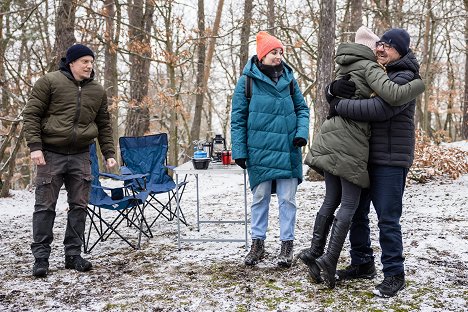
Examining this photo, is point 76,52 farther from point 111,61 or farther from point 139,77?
point 111,61

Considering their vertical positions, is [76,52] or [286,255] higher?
[76,52]

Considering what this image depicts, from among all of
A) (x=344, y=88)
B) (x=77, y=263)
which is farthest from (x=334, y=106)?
(x=77, y=263)

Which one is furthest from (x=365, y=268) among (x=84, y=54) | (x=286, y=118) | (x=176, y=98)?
(x=176, y=98)

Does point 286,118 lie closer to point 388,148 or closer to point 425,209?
point 388,148

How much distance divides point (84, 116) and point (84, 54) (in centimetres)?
45

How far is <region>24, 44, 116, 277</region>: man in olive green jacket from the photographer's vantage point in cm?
342

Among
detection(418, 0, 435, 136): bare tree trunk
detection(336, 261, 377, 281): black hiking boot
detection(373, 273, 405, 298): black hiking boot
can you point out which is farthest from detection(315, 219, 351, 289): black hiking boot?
detection(418, 0, 435, 136): bare tree trunk

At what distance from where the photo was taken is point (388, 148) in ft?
9.05

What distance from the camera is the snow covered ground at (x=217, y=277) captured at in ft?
9.23

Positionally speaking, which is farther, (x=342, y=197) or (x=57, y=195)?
(x=57, y=195)

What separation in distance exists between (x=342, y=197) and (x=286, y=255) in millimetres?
787

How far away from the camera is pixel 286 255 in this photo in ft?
11.4

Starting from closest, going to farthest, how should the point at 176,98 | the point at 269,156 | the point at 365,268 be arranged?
the point at 365,268
the point at 269,156
the point at 176,98

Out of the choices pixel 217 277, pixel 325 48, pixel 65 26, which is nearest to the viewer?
pixel 217 277
